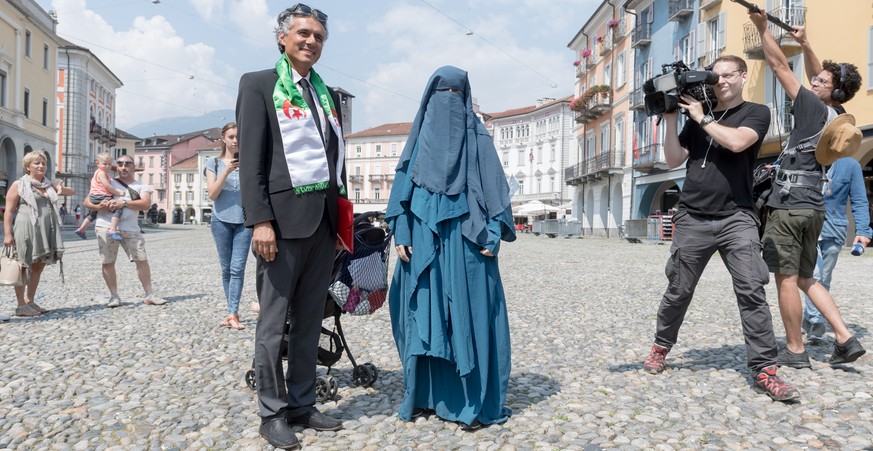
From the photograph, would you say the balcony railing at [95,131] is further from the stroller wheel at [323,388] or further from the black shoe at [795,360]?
the black shoe at [795,360]

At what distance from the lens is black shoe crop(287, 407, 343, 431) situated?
328 cm

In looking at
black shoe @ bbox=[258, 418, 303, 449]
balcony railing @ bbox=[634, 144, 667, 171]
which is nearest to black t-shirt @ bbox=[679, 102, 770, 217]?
black shoe @ bbox=[258, 418, 303, 449]

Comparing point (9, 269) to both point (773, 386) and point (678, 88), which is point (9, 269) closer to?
point (678, 88)

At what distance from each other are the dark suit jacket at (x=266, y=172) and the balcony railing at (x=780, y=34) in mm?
22410

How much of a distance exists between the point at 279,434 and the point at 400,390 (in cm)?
113

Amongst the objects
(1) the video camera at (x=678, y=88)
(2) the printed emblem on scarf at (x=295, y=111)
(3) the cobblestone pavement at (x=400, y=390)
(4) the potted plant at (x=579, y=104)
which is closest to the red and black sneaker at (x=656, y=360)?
(3) the cobblestone pavement at (x=400, y=390)

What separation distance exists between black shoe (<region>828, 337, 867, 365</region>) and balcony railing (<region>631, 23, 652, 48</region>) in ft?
108

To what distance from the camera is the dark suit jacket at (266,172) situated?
2.97 m

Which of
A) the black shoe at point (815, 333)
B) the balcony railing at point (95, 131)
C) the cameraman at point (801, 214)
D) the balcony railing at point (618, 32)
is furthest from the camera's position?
the balcony railing at point (95, 131)

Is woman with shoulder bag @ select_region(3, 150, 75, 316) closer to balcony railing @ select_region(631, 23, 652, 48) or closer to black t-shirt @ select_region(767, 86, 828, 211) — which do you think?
black t-shirt @ select_region(767, 86, 828, 211)

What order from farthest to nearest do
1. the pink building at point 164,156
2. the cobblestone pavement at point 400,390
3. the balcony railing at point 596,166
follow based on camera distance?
the pink building at point 164,156, the balcony railing at point 596,166, the cobblestone pavement at point 400,390

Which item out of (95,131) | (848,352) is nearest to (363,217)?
(848,352)


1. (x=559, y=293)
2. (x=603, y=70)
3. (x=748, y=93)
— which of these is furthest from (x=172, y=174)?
(x=559, y=293)

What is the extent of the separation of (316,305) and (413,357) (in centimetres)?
57
